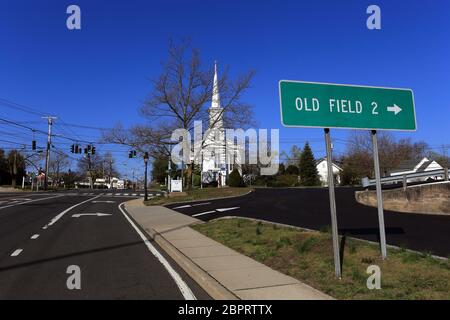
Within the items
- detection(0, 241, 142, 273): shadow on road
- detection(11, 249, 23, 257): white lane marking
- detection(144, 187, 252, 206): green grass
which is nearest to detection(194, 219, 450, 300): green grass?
detection(0, 241, 142, 273): shadow on road

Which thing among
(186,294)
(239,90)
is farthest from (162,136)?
(186,294)

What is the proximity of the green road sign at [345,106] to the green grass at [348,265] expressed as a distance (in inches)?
98.6

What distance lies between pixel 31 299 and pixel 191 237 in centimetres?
734

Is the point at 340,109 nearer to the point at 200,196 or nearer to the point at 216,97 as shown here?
the point at 200,196

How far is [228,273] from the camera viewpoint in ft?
27.2

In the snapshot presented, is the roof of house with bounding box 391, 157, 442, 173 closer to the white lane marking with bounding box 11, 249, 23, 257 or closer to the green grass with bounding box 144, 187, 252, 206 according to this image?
the green grass with bounding box 144, 187, 252, 206

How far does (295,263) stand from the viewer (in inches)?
345

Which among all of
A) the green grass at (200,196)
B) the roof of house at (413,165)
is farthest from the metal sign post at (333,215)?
the roof of house at (413,165)

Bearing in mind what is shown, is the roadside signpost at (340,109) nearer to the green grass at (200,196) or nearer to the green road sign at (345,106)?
the green road sign at (345,106)

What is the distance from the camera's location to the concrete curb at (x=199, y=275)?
22.7ft

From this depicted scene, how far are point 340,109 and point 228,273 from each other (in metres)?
3.62

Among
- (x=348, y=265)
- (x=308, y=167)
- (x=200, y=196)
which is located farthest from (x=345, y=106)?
(x=308, y=167)

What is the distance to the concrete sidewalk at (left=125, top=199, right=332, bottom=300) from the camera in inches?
266
